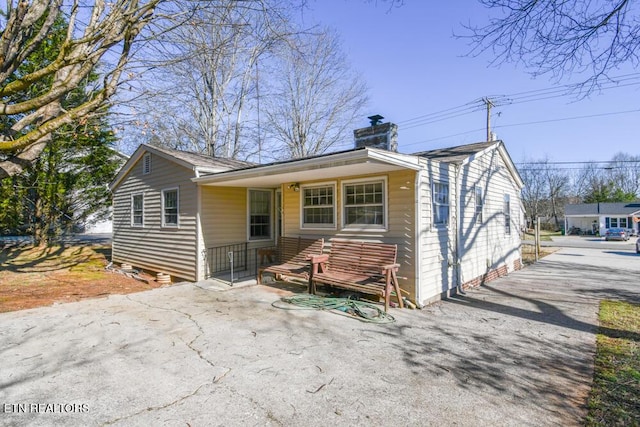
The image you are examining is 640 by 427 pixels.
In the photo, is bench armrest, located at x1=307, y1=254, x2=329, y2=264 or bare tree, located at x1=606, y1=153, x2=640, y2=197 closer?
bench armrest, located at x1=307, y1=254, x2=329, y2=264

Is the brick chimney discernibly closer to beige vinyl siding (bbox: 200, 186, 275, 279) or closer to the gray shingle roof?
the gray shingle roof

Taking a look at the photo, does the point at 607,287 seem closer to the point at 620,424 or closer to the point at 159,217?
the point at 620,424

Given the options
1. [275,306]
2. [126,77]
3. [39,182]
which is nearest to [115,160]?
[39,182]

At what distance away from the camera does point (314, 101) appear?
2112 cm

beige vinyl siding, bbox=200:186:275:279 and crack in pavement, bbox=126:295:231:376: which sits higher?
beige vinyl siding, bbox=200:186:275:279

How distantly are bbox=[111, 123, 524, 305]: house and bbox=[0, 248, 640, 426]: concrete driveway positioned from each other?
61.4 inches

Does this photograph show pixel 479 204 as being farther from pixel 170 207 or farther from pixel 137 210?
pixel 137 210

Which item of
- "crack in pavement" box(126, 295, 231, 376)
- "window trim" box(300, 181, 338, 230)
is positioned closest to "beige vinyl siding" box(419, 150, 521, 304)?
"window trim" box(300, 181, 338, 230)

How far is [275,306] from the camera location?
627 centimetres

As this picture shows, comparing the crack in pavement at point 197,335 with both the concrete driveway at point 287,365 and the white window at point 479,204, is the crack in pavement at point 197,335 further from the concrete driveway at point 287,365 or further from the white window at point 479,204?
the white window at point 479,204

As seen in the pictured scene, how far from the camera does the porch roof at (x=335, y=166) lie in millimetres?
5336

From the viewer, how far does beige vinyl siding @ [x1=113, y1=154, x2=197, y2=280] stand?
886cm

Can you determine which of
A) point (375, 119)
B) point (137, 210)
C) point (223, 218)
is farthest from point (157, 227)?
point (375, 119)

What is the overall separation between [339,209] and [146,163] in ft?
22.6
